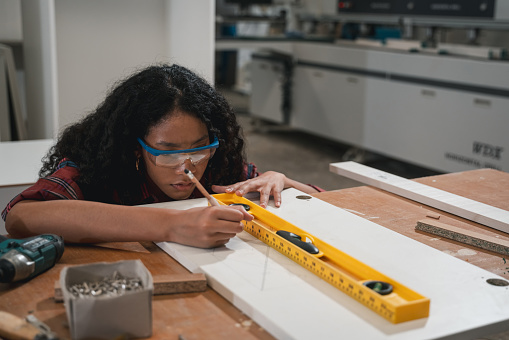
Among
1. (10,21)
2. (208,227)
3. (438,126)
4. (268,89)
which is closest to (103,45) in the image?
(10,21)

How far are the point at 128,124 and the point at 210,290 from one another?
63cm

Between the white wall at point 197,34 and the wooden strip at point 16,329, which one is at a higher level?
the white wall at point 197,34

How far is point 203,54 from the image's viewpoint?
3.40m

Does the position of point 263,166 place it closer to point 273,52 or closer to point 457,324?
point 273,52

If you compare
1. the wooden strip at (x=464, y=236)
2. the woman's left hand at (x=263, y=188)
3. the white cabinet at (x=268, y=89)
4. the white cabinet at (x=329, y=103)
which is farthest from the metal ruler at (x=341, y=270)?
the white cabinet at (x=268, y=89)

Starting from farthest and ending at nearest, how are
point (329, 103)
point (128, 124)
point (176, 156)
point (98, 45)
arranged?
point (329, 103), point (98, 45), point (128, 124), point (176, 156)

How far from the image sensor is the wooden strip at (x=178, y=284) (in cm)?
105

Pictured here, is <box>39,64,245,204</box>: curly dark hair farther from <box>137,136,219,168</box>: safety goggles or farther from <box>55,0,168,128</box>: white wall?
<box>55,0,168,128</box>: white wall

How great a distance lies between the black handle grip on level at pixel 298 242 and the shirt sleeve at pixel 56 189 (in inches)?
21.3

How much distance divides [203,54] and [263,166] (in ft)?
4.86

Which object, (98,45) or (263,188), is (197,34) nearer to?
(98,45)

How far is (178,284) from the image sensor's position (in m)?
1.06

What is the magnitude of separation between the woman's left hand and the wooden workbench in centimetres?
14

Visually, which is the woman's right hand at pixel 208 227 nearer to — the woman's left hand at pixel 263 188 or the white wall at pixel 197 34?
the woman's left hand at pixel 263 188
